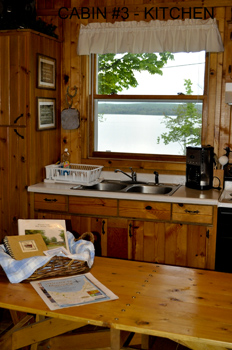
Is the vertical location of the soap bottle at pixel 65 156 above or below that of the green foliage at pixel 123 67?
below

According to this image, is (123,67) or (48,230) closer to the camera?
(48,230)

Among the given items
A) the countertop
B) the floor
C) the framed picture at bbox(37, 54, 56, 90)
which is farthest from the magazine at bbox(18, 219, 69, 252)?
the framed picture at bbox(37, 54, 56, 90)

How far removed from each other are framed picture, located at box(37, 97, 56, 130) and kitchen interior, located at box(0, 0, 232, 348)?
1.5 inches

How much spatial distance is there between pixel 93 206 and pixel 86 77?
52.8 inches

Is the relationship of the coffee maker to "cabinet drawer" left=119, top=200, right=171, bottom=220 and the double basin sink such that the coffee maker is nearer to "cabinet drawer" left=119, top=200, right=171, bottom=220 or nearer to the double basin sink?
the double basin sink

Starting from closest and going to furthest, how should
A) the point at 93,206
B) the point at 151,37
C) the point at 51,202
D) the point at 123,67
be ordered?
1. the point at 93,206
2. the point at 51,202
3. the point at 151,37
4. the point at 123,67

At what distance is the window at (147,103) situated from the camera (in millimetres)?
4207

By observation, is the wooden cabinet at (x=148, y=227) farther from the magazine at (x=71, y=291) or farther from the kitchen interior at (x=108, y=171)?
the magazine at (x=71, y=291)

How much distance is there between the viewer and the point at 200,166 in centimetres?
383

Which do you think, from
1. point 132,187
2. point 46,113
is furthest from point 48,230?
point 46,113

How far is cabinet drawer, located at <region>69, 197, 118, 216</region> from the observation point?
379 cm

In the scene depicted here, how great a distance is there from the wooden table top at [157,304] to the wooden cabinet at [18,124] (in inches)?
73.5

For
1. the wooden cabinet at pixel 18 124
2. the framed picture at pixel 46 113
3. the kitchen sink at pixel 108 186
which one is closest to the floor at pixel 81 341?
the wooden cabinet at pixel 18 124

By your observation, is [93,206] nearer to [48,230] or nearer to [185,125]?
[185,125]
